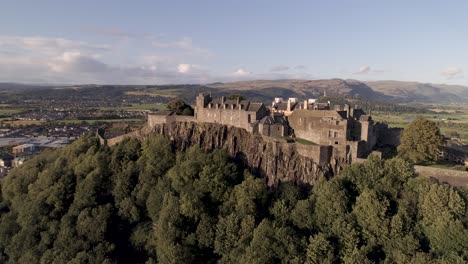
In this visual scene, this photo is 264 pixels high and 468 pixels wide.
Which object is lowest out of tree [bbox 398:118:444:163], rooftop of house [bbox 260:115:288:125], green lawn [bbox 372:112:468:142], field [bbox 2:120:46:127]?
field [bbox 2:120:46:127]

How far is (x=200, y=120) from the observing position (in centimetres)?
5441

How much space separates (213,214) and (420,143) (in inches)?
947

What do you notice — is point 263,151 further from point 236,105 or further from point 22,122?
point 22,122

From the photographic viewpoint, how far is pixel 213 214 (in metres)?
42.3

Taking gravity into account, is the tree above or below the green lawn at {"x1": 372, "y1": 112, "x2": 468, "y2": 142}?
above

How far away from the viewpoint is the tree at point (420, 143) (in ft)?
136

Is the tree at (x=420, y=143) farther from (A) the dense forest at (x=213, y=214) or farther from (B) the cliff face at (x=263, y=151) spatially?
(B) the cliff face at (x=263, y=151)

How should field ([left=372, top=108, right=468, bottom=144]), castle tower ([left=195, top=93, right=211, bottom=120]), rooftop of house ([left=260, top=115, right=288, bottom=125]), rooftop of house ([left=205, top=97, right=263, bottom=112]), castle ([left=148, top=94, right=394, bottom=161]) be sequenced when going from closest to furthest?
castle ([left=148, top=94, right=394, bottom=161])
rooftop of house ([left=260, top=115, right=288, bottom=125])
rooftop of house ([left=205, top=97, right=263, bottom=112])
castle tower ([left=195, top=93, right=211, bottom=120])
field ([left=372, top=108, right=468, bottom=144])

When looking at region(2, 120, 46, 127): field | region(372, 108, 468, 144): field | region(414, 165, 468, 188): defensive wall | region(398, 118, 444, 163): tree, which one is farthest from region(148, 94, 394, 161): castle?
region(2, 120, 46, 127): field

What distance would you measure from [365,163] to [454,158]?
1393 cm

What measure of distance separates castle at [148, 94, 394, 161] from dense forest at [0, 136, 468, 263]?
4.32 meters

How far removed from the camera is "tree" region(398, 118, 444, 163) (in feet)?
136

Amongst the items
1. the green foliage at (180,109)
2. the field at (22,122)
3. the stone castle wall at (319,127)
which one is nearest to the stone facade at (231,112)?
the stone castle wall at (319,127)

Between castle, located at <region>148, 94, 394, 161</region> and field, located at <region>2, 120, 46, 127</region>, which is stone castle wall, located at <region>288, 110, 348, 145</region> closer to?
castle, located at <region>148, 94, 394, 161</region>
